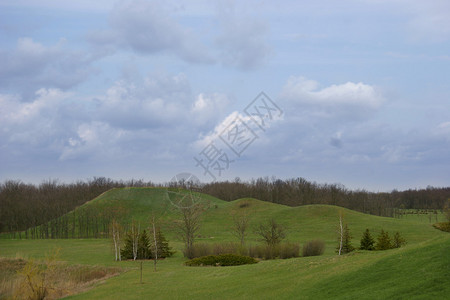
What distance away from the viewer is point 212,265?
32.0 meters

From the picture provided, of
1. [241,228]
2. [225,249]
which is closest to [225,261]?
[225,249]

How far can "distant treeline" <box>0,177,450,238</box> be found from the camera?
3403 inches

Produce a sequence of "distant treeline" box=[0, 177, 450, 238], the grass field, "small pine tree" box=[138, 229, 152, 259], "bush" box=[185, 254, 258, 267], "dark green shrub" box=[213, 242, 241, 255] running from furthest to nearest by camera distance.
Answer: "distant treeline" box=[0, 177, 450, 238] < "small pine tree" box=[138, 229, 152, 259] < "dark green shrub" box=[213, 242, 241, 255] < "bush" box=[185, 254, 258, 267] < the grass field

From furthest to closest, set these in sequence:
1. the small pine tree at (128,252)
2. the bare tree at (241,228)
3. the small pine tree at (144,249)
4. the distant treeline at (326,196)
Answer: the distant treeline at (326,196), the bare tree at (241,228), the small pine tree at (144,249), the small pine tree at (128,252)

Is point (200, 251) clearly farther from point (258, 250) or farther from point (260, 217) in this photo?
point (260, 217)

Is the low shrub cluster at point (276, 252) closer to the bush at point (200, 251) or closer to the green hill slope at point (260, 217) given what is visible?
the bush at point (200, 251)

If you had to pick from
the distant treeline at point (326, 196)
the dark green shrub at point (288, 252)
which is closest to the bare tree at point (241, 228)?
the dark green shrub at point (288, 252)

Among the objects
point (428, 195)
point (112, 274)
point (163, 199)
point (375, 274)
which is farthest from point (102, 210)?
point (428, 195)

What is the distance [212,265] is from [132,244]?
1397 cm

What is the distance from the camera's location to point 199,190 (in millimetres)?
122250

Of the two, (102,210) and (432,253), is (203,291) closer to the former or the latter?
(432,253)

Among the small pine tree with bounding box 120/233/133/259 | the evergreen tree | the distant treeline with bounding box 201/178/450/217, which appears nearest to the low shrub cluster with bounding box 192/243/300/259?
the evergreen tree

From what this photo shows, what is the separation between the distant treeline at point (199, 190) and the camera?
284ft

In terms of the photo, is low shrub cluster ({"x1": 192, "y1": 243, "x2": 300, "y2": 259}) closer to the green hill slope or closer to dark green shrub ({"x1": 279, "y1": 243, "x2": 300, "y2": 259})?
dark green shrub ({"x1": 279, "y1": 243, "x2": 300, "y2": 259})
